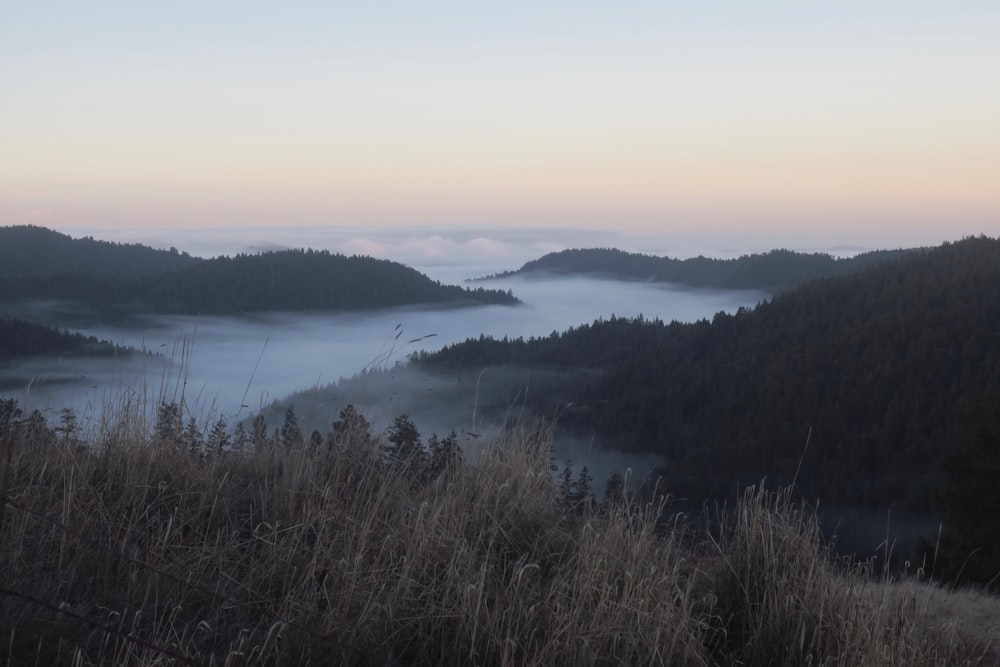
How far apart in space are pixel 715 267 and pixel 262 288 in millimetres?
80621

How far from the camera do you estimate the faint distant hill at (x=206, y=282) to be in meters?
94.9

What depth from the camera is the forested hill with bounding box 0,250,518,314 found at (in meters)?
94.4

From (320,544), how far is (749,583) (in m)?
1.76

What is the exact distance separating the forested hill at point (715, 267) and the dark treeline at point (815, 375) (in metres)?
31.4

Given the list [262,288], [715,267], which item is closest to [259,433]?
[262,288]

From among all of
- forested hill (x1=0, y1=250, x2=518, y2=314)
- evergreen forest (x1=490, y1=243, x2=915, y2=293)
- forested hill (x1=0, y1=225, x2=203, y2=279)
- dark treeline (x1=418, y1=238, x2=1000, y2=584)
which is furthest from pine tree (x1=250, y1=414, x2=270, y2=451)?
forested hill (x1=0, y1=225, x2=203, y2=279)

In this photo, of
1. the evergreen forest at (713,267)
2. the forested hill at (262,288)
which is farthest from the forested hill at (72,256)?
the evergreen forest at (713,267)

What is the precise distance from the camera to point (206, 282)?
111562 mm

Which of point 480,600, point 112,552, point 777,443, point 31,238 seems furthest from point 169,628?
point 31,238

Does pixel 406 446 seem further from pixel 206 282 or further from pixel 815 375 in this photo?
pixel 206 282

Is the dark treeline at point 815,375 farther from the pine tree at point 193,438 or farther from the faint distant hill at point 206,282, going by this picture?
the faint distant hill at point 206,282

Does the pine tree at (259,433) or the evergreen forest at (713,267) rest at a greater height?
the evergreen forest at (713,267)

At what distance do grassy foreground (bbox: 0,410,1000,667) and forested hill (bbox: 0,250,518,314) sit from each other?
87677mm

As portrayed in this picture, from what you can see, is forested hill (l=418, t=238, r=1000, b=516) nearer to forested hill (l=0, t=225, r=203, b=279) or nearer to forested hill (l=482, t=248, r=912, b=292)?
forested hill (l=482, t=248, r=912, b=292)
